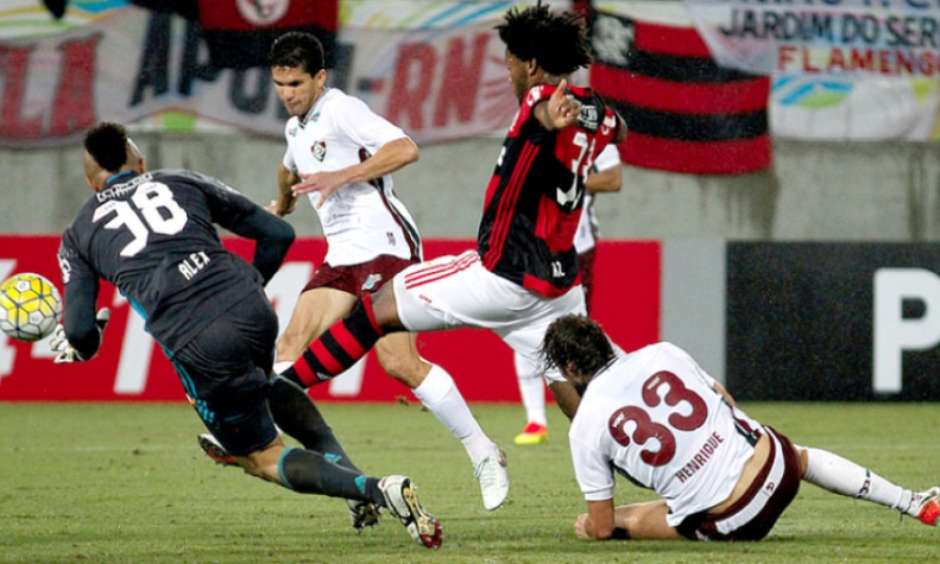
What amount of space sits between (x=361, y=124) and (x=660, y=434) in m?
2.63

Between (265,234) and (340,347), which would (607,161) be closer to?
(340,347)

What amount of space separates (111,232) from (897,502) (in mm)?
3188

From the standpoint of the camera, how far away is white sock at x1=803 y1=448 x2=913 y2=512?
6812 mm

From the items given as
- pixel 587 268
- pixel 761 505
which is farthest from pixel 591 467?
pixel 587 268

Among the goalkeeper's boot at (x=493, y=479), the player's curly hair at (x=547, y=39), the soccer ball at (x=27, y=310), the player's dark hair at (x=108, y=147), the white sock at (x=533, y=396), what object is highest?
the player's curly hair at (x=547, y=39)

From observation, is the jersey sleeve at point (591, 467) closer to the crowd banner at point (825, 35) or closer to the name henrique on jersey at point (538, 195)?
the name henrique on jersey at point (538, 195)

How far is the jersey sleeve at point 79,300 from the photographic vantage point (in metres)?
6.46

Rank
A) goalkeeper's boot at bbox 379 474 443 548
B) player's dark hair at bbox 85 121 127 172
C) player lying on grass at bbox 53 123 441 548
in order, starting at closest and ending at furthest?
goalkeeper's boot at bbox 379 474 443 548
player lying on grass at bbox 53 123 441 548
player's dark hair at bbox 85 121 127 172

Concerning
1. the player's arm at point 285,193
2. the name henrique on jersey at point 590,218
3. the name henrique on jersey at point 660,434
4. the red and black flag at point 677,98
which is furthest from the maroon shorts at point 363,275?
the red and black flag at point 677,98

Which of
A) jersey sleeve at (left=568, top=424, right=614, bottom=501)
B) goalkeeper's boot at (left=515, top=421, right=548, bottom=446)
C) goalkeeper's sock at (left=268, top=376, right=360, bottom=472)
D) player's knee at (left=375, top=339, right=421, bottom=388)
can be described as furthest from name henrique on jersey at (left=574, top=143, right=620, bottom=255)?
jersey sleeve at (left=568, top=424, right=614, bottom=501)

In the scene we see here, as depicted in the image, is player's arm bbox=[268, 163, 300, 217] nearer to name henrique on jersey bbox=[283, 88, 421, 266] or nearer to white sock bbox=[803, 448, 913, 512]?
name henrique on jersey bbox=[283, 88, 421, 266]

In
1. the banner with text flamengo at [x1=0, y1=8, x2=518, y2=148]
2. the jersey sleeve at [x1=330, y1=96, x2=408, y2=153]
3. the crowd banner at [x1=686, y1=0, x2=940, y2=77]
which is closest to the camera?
the jersey sleeve at [x1=330, y1=96, x2=408, y2=153]

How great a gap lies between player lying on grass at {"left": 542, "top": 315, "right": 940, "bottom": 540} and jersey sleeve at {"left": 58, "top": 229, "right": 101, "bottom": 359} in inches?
66.5

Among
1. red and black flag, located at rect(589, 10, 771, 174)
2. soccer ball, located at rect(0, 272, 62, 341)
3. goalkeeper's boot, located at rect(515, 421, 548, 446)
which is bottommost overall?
goalkeeper's boot, located at rect(515, 421, 548, 446)
